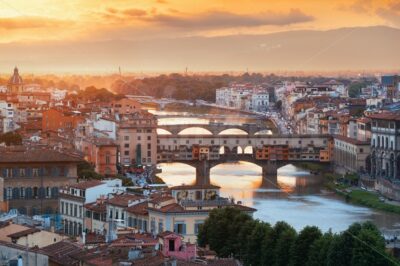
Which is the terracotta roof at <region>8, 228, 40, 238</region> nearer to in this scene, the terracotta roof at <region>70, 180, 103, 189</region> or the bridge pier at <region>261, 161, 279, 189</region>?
the terracotta roof at <region>70, 180, 103, 189</region>

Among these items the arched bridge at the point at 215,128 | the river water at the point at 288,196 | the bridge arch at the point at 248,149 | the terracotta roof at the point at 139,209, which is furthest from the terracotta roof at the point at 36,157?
the arched bridge at the point at 215,128

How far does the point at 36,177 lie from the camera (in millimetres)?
14469

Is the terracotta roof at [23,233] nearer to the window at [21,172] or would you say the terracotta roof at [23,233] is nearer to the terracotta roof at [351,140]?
the window at [21,172]

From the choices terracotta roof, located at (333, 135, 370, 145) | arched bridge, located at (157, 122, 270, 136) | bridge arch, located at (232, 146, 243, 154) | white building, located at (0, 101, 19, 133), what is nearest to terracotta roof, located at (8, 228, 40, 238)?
white building, located at (0, 101, 19, 133)

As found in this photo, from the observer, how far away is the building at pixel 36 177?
14.2 meters

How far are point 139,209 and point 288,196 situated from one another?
929 cm

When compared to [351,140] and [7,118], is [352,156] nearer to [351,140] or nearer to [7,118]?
[351,140]

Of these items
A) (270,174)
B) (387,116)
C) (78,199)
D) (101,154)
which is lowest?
(270,174)

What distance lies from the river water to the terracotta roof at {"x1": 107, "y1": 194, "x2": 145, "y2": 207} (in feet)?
9.83

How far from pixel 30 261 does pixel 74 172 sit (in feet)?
23.3

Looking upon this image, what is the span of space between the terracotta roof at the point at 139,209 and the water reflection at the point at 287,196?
3.64m

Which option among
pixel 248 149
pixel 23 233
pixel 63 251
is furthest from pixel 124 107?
pixel 63 251

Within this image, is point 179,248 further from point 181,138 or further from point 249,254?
point 181,138

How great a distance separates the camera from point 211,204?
1165 centimetres
